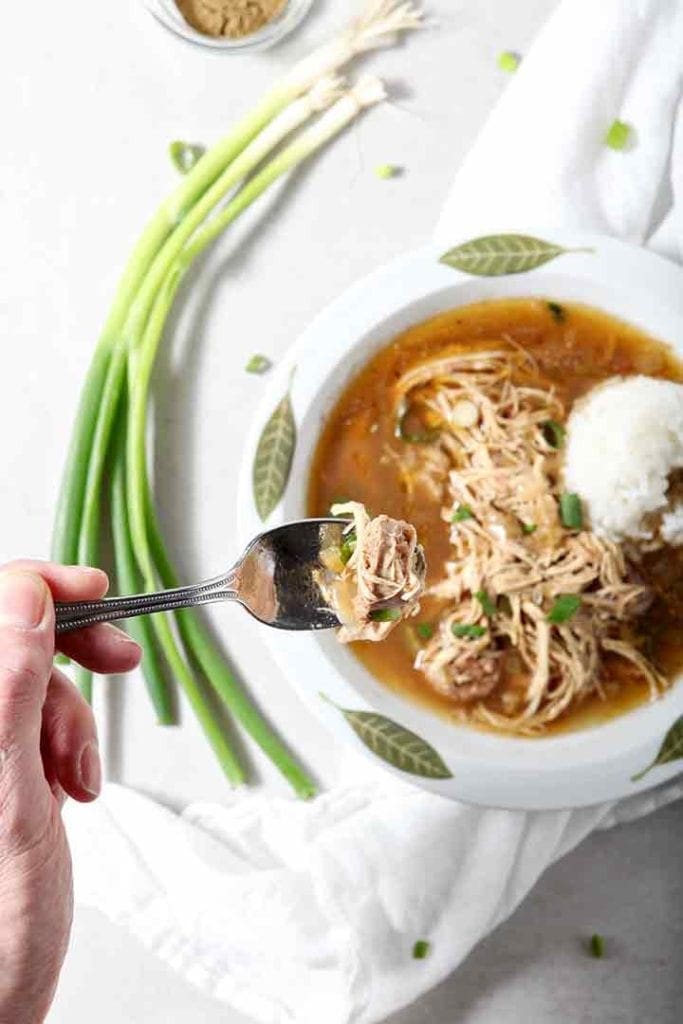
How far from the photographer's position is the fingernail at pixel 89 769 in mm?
2061

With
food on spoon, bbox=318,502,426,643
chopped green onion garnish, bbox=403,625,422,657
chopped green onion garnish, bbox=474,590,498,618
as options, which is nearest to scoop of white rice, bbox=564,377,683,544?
chopped green onion garnish, bbox=474,590,498,618

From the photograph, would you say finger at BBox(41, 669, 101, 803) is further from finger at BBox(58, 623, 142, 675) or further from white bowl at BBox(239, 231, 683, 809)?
white bowl at BBox(239, 231, 683, 809)

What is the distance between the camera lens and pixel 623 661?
7.93 feet

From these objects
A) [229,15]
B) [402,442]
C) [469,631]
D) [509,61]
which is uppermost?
[229,15]

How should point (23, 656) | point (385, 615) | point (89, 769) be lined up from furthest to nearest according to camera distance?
point (89, 769) < point (385, 615) < point (23, 656)

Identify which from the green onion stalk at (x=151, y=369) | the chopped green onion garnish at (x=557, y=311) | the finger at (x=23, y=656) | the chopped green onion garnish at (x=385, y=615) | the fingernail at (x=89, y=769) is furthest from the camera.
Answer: the green onion stalk at (x=151, y=369)

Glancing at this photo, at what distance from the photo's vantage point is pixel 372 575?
184cm

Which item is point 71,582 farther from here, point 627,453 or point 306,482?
point 627,453

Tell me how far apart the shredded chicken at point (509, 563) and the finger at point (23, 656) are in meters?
0.89

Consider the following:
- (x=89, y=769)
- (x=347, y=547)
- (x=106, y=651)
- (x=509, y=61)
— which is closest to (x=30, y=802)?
(x=89, y=769)

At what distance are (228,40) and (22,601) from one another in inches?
55.2

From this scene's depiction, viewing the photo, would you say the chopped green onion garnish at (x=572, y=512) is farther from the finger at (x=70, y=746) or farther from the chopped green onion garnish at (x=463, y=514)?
the finger at (x=70, y=746)

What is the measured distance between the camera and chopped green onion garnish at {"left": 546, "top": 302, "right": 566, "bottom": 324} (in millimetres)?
2406

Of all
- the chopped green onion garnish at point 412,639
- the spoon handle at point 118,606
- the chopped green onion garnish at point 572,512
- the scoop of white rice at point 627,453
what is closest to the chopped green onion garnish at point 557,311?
the scoop of white rice at point 627,453
